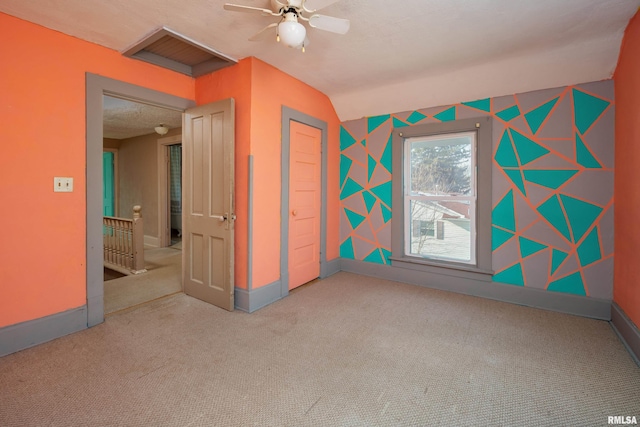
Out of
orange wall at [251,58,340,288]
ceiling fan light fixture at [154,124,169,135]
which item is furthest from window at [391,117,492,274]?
ceiling fan light fixture at [154,124,169,135]

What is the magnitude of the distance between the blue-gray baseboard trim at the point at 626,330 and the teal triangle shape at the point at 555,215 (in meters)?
0.74

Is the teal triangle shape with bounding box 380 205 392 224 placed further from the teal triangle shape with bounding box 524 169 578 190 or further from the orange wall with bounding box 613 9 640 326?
the orange wall with bounding box 613 9 640 326

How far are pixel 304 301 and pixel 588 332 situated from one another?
2.52m

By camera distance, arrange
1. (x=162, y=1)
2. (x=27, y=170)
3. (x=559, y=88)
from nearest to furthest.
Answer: (x=162, y=1), (x=27, y=170), (x=559, y=88)

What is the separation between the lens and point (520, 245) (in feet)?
10.5

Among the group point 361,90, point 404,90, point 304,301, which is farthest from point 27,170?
point 404,90

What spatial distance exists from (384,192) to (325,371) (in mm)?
2595

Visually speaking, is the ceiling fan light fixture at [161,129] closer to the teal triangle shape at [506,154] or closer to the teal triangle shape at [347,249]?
the teal triangle shape at [347,249]

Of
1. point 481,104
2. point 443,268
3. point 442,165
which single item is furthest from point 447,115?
point 443,268

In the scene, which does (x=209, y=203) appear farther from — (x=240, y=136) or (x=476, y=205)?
(x=476, y=205)

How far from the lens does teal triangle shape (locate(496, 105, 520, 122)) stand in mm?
3172

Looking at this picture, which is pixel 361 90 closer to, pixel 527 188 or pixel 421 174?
pixel 421 174

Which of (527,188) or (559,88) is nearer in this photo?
(559,88)

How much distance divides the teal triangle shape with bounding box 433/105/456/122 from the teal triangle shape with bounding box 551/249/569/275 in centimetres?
178
